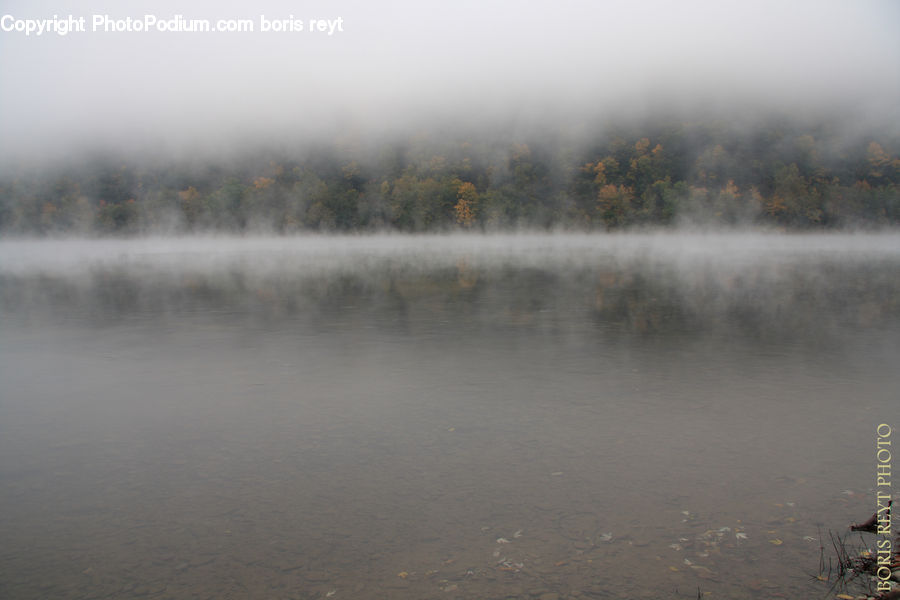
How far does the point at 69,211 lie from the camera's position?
14075 centimetres

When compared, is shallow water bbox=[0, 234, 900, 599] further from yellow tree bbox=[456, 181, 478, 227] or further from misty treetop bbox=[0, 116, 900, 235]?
yellow tree bbox=[456, 181, 478, 227]

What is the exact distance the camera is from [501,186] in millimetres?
130000

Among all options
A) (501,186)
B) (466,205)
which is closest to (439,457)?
(466,205)

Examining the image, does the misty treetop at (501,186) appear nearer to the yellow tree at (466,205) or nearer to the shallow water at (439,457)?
the yellow tree at (466,205)

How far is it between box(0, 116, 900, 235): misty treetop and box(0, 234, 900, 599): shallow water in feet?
345

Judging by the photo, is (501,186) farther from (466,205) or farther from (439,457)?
(439,457)

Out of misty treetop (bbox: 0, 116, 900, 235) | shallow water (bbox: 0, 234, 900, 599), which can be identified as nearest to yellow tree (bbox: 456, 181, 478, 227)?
misty treetop (bbox: 0, 116, 900, 235)

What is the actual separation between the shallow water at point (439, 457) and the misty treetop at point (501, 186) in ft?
345

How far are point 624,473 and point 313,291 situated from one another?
19095 millimetres

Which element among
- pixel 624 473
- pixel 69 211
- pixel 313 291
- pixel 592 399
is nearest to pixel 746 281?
pixel 313 291

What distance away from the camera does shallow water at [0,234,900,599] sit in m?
4.50

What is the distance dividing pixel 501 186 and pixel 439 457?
4964 inches

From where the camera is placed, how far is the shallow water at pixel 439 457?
14.8 feet

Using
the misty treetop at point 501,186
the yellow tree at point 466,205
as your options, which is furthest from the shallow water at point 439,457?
the yellow tree at point 466,205
